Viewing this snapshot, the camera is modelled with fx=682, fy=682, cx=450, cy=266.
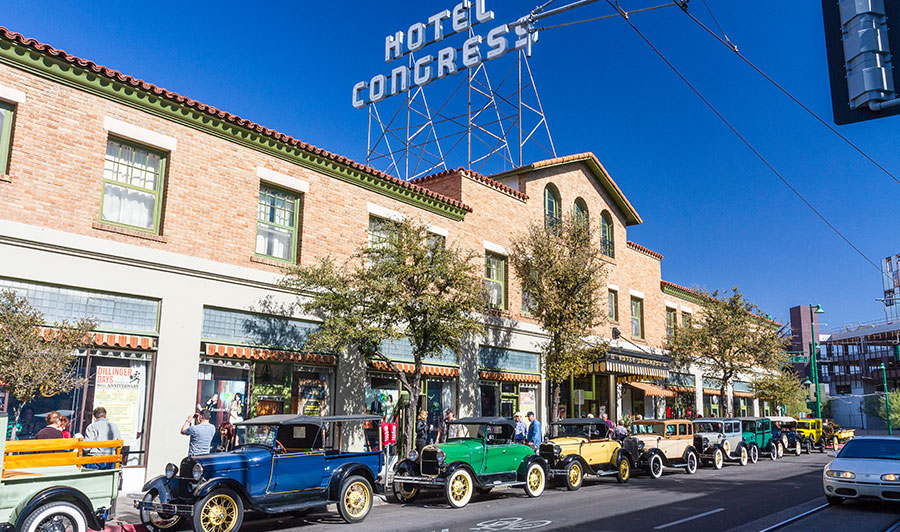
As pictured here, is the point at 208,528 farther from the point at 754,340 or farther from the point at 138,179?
the point at 754,340

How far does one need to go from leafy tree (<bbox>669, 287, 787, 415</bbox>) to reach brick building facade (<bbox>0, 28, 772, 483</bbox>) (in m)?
15.7

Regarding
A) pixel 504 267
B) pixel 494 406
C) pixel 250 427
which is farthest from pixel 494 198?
pixel 250 427

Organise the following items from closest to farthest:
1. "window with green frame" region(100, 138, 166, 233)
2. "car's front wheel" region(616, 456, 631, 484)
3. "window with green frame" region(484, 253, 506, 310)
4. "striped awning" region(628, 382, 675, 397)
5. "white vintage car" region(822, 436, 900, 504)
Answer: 1. "white vintage car" region(822, 436, 900, 504)
2. "window with green frame" region(100, 138, 166, 233)
3. "car's front wheel" region(616, 456, 631, 484)
4. "window with green frame" region(484, 253, 506, 310)
5. "striped awning" region(628, 382, 675, 397)

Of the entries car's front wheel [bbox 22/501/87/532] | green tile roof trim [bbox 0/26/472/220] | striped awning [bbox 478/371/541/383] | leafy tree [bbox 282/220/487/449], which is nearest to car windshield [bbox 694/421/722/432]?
striped awning [bbox 478/371/541/383]

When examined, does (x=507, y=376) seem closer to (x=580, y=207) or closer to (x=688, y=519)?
(x=580, y=207)

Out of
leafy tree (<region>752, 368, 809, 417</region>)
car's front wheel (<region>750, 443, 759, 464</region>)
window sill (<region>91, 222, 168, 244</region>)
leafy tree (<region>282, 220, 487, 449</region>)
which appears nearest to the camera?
window sill (<region>91, 222, 168, 244</region>)

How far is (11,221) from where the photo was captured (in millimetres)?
12391

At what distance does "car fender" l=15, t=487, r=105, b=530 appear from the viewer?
8070 mm

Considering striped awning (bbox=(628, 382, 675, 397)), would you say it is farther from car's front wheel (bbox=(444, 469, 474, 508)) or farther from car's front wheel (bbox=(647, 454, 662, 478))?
car's front wheel (bbox=(444, 469, 474, 508))

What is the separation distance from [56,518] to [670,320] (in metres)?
32.1

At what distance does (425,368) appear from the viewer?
20203 mm

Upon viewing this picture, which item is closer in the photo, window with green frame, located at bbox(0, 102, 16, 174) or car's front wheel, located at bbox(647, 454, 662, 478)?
window with green frame, located at bbox(0, 102, 16, 174)

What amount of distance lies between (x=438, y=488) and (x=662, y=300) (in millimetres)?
23701

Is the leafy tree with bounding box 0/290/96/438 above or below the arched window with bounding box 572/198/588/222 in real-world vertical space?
below
